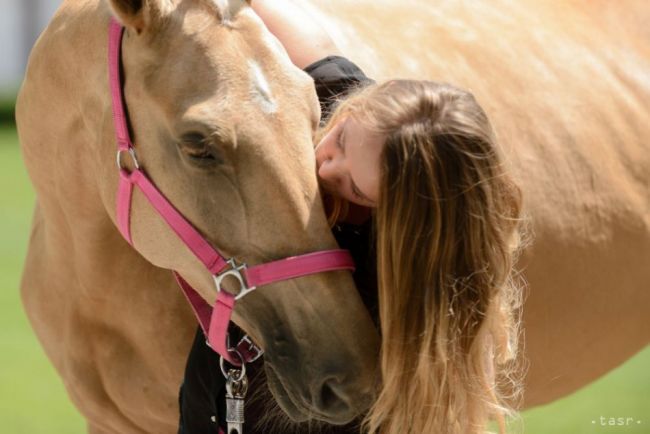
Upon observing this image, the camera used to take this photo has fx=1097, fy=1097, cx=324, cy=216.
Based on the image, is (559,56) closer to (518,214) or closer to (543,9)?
(543,9)

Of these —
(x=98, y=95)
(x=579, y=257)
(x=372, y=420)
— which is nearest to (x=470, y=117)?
(x=372, y=420)

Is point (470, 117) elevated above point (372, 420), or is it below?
above

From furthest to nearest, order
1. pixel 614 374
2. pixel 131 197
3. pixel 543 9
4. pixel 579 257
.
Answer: pixel 614 374, pixel 543 9, pixel 579 257, pixel 131 197

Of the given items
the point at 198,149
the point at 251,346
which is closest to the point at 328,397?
the point at 251,346

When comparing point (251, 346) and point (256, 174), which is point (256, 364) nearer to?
point (251, 346)

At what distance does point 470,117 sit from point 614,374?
4.22 m

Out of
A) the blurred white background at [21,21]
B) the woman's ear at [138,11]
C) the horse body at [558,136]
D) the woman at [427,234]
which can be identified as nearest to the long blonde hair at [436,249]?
the woman at [427,234]

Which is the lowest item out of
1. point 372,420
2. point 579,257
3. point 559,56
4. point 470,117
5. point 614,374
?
point 614,374

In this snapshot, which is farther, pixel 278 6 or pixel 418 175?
pixel 278 6

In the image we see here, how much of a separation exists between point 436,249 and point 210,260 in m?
0.49

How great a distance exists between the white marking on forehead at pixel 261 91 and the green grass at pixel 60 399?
10.5 feet

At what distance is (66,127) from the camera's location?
9.21 feet

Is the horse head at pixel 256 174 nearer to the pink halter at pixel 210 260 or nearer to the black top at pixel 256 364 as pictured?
the pink halter at pixel 210 260

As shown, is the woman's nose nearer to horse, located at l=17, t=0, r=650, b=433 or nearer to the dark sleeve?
horse, located at l=17, t=0, r=650, b=433
